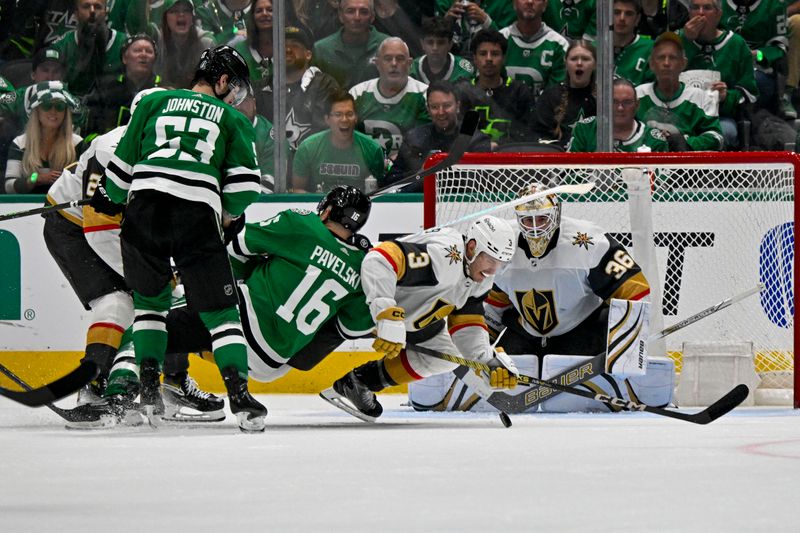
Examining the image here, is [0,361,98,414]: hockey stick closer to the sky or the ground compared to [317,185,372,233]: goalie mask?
closer to the ground

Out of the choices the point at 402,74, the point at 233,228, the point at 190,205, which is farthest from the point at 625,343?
the point at 402,74

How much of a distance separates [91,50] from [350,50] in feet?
3.79

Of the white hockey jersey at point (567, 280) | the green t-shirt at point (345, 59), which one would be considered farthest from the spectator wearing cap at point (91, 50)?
the white hockey jersey at point (567, 280)

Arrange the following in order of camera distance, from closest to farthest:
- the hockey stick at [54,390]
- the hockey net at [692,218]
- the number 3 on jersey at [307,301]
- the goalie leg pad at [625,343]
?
the hockey stick at [54,390]
the number 3 on jersey at [307,301]
the goalie leg pad at [625,343]
the hockey net at [692,218]

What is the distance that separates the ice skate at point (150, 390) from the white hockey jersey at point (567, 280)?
1547 millimetres

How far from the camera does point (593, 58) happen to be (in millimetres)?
5973

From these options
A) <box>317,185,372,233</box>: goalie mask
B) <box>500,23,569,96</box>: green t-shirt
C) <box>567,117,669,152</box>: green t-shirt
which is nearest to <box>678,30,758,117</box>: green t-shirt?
<box>567,117,669,152</box>: green t-shirt

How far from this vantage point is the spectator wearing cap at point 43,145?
→ 5.99 metres

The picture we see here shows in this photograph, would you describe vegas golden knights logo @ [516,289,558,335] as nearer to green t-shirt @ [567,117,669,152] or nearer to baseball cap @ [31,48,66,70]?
green t-shirt @ [567,117,669,152]

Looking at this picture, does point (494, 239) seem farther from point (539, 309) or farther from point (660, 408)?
point (539, 309)

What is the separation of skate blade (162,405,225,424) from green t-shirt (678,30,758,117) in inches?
114

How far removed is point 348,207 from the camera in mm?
4234

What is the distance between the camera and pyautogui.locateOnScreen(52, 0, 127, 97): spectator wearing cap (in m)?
6.11

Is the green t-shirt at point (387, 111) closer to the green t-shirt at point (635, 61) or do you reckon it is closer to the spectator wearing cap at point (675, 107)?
the green t-shirt at point (635, 61)
